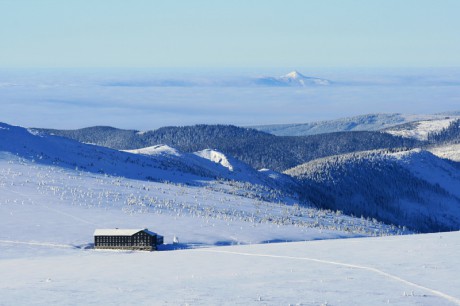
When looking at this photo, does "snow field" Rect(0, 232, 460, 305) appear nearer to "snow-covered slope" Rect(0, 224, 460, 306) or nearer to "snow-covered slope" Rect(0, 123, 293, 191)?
"snow-covered slope" Rect(0, 224, 460, 306)

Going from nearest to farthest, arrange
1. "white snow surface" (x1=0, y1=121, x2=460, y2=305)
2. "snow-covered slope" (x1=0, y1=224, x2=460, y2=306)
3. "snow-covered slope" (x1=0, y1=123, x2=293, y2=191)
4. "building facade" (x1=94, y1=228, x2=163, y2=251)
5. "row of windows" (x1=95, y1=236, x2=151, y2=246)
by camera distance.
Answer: "snow-covered slope" (x1=0, y1=224, x2=460, y2=306) → "white snow surface" (x1=0, y1=121, x2=460, y2=305) → "building facade" (x1=94, y1=228, x2=163, y2=251) → "row of windows" (x1=95, y1=236, x2=151, y2=246) → "snow-covered slope" (x1=0, y1=123, x2=293, y2=191)

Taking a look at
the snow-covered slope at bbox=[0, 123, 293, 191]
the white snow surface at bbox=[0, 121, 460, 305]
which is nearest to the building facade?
the white snow surface at bbox=[0, 121, 460, 305]

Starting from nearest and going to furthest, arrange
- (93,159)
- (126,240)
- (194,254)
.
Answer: (194,254), (126,240), (93,159)

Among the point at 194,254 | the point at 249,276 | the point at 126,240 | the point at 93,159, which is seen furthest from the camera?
the point at 93,159

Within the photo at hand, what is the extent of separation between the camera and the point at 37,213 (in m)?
88.8

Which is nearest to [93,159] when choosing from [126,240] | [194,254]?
[126,240]

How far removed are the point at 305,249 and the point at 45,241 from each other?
2405 centimetres

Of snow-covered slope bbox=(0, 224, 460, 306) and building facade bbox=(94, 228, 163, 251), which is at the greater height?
snow-covered slope bbox=(0, 224, 460, 306)

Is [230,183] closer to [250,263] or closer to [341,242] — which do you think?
[341,242]

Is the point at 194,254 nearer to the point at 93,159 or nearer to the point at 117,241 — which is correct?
the point at 117,241

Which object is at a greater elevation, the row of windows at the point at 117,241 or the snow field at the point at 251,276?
the snow field at the point at 251,276

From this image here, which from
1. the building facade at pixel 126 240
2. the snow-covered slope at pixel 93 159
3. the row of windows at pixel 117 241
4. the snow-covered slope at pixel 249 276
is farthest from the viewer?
the snow-covered slope at pixel 93 159

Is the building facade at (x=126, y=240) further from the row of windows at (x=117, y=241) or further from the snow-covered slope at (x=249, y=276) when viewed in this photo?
the snow-covered slope at (x=249, y=276)

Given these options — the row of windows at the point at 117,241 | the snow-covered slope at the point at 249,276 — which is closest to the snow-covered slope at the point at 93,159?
the row of windows at the point at 117,241
